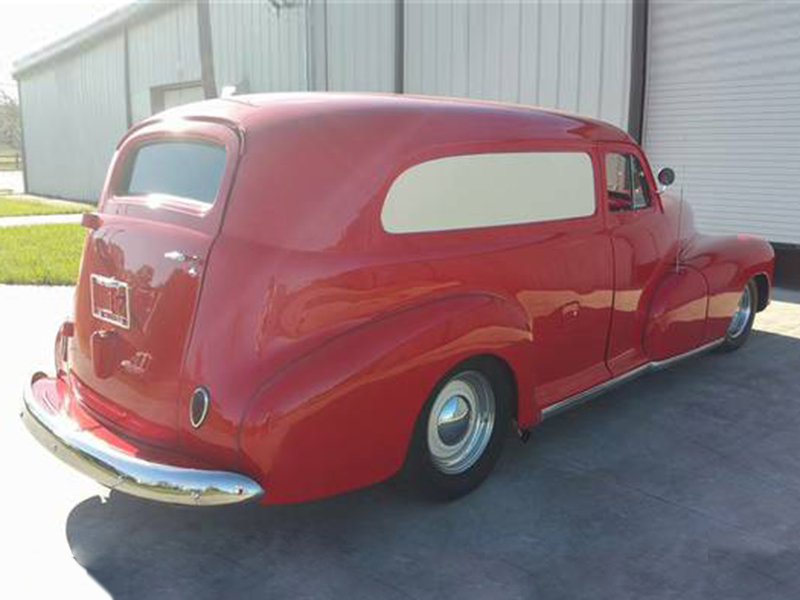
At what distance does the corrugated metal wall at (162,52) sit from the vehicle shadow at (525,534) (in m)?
18.3

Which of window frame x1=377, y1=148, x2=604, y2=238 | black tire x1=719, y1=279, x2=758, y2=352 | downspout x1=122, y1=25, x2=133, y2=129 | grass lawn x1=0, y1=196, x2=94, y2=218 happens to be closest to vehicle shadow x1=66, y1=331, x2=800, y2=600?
window frame x1=377, y1=148, x2=604, y2=238

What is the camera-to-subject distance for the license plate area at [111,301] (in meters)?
3.50

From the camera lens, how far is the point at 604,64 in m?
10.5

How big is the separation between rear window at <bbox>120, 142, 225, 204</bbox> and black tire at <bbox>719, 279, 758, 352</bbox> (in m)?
4.40

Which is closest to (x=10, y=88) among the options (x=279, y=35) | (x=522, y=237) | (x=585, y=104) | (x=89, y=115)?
(x=89, y=115)

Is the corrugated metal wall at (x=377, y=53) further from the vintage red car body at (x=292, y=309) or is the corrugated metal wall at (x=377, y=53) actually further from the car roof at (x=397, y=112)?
the vintage red car body at (x=292, y=309)

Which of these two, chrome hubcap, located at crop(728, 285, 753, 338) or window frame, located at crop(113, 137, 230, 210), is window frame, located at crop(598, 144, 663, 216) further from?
window frame, located at crop(113, 137, 230, 210)

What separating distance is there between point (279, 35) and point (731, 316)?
519 inches

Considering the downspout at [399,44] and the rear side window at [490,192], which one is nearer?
the rear side window at [490,192]

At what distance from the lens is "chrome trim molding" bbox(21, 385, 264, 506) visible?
2.91m

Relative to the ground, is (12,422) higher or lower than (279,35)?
lower

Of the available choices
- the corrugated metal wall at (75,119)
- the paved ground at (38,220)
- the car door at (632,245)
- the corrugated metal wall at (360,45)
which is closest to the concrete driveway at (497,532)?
the car door at (632,245)

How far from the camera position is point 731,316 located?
5.73m

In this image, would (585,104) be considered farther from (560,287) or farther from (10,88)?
(10,88)
